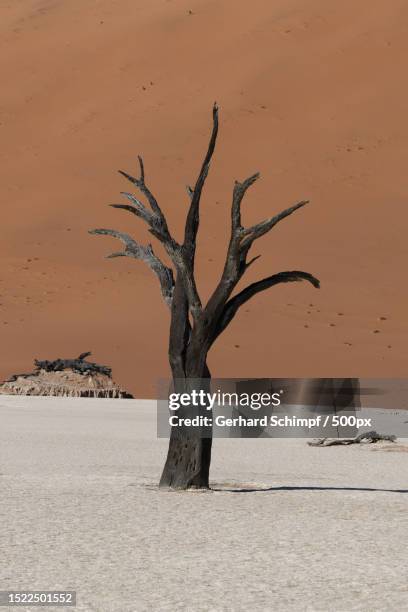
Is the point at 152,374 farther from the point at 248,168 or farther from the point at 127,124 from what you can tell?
the point at 127,124

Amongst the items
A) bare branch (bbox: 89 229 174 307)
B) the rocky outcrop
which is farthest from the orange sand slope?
bare branch (bbox: 89 229 174 307)

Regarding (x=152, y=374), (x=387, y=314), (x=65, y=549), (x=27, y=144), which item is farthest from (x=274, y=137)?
(x=65, y=549)

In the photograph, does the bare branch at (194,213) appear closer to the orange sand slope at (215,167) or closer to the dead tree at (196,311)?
the dead tree at (196,311)

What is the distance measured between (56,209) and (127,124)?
6.76 m

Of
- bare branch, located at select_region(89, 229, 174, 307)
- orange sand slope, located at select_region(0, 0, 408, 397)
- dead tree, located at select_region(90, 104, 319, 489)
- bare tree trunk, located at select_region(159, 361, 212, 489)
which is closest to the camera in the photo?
dead tree, located at select_region(90, 104, 319, 489)

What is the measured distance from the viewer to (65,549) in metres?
7.83

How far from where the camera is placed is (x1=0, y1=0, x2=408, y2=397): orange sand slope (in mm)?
34125

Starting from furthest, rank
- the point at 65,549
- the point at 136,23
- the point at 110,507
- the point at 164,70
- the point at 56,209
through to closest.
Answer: the point at 136,23, the point at 164,70, the point at 56,209, the point at 110,507, the point at 65,549

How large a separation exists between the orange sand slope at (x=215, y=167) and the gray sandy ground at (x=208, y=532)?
1534 centimetres

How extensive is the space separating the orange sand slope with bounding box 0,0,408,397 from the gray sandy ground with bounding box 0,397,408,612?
1534 cm

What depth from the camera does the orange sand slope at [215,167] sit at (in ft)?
112

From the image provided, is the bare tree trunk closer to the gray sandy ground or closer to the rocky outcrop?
the gray sandy ground

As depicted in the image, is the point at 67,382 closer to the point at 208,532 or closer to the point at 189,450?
the point at 189,450

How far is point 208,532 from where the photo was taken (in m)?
8.84
